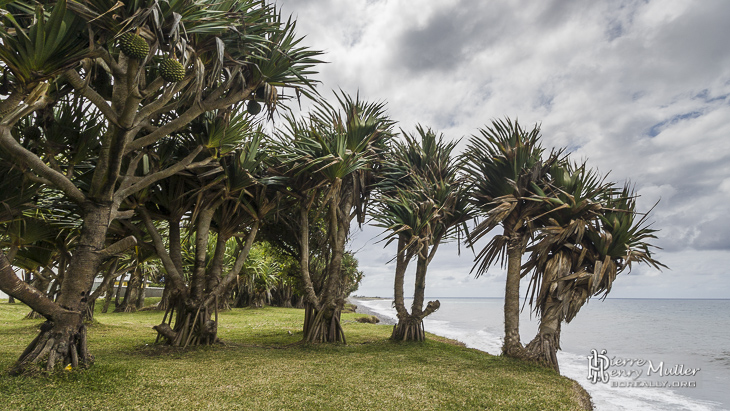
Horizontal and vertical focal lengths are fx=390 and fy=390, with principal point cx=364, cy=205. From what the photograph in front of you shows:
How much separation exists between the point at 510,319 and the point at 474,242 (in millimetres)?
Result: 1674

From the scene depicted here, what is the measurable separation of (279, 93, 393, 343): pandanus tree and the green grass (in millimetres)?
994

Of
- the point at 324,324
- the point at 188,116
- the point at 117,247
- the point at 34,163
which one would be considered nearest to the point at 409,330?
the point at 324,324

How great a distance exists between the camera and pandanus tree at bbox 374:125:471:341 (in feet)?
27.1

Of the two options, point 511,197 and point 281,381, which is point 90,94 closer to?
point 281,381

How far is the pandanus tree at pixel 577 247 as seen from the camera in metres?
7.07

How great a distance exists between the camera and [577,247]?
24.5 ft

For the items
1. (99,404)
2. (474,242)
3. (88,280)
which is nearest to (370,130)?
(474,242)

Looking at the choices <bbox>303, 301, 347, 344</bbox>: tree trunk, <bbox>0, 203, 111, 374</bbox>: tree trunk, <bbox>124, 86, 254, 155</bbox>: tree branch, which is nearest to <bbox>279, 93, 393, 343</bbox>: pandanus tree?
<bbox>303, 301, 347, 344</bbox>: tree trunk

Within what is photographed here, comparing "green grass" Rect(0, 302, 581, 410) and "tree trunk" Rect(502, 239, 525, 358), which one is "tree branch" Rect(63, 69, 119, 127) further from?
"tree trunk" Rect(502, 239, 525, 358)

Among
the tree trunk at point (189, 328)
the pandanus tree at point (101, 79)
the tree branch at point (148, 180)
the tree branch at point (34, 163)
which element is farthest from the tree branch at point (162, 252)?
the tree branch at point (34, 163)

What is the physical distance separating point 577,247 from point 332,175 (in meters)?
4.91

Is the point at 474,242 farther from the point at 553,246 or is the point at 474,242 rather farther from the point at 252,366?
the point at 252,366

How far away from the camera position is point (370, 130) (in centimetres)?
860

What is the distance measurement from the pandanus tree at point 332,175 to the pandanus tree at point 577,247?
384cm
